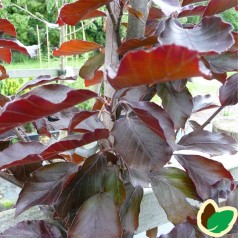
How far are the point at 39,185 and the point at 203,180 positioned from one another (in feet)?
0.80

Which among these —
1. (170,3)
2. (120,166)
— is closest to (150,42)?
(170,3)

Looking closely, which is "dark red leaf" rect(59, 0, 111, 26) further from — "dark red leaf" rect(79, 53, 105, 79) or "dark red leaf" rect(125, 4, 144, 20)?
"dark red leaf" rect(79, 53, 105, 79)

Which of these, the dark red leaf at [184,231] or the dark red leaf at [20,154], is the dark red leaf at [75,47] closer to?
the dark red leaf at [20,154]

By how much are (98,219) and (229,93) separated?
262mm

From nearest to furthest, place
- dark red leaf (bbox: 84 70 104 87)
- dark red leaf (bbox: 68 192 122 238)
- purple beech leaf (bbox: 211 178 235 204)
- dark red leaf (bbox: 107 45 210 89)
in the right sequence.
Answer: dark red leaf (bbox: 107 45 210 89), dark red leaf (bbox: 68 192 122 238), purple beech leaf (bbox: 211 178 235 204), dark red leaf (bbox: 84 70 104 87)

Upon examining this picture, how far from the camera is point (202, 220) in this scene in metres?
0.52

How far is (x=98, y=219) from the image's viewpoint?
1.63ft

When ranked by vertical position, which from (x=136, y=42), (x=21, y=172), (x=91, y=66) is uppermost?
(x=136, y=42)

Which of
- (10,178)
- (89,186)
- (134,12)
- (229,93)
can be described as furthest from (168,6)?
(10,178)

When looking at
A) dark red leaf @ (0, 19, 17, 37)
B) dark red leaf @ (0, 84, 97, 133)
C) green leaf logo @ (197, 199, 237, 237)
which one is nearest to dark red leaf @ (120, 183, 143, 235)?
green leaf logo @ (197, 199, 237, 237)

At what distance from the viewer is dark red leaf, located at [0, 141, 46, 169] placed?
17.1 inches

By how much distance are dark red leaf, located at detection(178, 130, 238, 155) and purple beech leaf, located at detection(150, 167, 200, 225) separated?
2.1 inches

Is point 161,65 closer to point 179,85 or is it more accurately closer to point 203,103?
point 179,85

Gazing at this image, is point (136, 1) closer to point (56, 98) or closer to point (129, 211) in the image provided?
point (56, 98)
